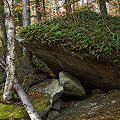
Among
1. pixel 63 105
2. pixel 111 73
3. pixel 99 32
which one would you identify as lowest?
pixel 63 105

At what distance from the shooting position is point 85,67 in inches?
236

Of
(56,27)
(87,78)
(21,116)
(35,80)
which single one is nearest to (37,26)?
(56,27)

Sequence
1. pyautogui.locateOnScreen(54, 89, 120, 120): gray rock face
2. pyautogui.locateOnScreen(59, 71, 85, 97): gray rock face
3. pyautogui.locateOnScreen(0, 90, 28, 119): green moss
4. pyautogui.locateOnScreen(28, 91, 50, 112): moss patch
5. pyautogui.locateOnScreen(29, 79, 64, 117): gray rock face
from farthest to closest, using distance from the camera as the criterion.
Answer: pyautogui.locateOnScreen(59, 71, 85, 97): gray rock face
pyautogui.locateOnScreen(29, 79, 64, 117): gray rock face
pyautogui.locateOnScreen(28, 91, 50, 112): moss patch
pyautogui.locateOnScreen(54, 89, 120, 120): gray rock face
pyautogui.locateOnScreen(0, 90, 28, 119): green moss

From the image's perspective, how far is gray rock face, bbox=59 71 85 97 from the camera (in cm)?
645

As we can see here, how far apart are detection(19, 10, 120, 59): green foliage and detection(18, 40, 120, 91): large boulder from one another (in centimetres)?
36

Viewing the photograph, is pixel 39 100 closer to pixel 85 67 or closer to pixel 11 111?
pixel 11 111

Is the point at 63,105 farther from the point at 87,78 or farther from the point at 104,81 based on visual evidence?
the point at 104,81

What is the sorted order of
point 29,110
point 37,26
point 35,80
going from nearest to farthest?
1. point 29,110
2. point 37,26
3. point 35,80

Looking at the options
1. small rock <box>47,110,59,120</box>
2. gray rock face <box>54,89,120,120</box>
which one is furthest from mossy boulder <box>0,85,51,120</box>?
gray rock face <box>54,89,120,120</box>

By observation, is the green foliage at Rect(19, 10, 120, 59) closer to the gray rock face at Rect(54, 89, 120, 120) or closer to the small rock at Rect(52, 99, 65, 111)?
the gray rock face at Rect(54, 89, 120, 120)

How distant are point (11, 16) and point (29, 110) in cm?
465

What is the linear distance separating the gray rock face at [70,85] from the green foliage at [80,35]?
70.6 inches

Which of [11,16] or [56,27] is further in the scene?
[56,27]

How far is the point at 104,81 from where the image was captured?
6.32m
